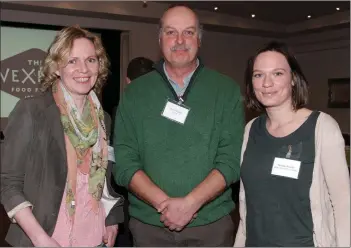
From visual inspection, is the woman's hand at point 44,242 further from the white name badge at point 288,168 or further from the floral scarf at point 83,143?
the white name badge at point 288,168

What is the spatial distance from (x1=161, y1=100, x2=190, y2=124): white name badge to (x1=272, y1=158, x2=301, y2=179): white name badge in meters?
0.49

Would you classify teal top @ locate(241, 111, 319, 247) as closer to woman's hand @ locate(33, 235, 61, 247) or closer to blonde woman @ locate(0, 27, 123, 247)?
blonde woman @ locate(0, 27, 123, 247)

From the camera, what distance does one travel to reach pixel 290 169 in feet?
5.76

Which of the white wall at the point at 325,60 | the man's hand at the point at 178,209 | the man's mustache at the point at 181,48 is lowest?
the man's hand at the point at 178,209

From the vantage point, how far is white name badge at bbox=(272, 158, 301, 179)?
176 centimetres

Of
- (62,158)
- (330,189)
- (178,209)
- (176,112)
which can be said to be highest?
(176,112)

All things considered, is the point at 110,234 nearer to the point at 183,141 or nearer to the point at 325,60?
the point at 183,141

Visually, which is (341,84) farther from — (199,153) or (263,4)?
(199,153)

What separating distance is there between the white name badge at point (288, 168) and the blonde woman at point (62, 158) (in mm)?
770

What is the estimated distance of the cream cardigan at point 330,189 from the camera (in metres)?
1.68

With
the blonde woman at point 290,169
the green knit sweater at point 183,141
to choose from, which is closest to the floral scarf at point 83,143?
the green knit sweater at point 183,141

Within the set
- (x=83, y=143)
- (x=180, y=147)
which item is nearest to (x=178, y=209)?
(x=180, y=147)

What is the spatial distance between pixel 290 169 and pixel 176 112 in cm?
58

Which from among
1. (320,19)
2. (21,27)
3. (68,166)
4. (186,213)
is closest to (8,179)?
(68,166)
